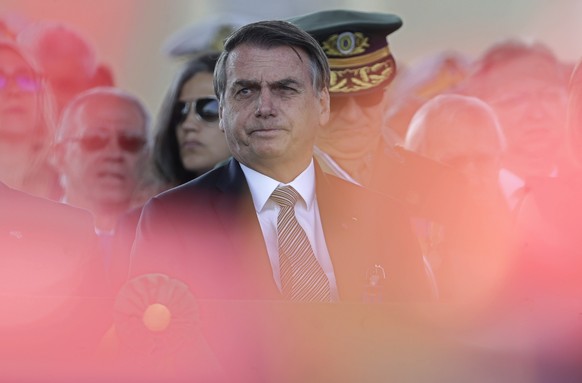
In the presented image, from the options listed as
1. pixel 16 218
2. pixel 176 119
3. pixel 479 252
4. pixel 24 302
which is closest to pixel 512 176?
pixel 479 252

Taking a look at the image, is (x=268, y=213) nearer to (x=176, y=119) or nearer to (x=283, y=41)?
(x=283, y=41)

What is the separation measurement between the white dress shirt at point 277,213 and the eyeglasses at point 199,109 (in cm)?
83

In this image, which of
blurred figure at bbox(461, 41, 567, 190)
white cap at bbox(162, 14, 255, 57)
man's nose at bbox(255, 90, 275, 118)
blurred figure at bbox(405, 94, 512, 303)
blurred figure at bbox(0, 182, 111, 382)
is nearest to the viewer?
blurred figure at bbox(0, 182, 111, 382)

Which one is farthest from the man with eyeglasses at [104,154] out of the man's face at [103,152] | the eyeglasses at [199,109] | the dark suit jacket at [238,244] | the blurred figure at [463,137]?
the blurred figure at [463,137]

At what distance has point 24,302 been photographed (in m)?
1.59

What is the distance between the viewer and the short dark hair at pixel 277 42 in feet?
5.97

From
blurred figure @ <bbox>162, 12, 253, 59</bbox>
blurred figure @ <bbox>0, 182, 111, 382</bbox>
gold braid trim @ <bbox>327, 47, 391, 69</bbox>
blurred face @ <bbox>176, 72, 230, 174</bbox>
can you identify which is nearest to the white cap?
blurred figure @ <bbox>162, 12, 253, 59</bbox>

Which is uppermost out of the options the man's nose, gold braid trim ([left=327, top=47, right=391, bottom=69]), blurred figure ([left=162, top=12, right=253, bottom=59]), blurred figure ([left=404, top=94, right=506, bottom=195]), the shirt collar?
blurred figure ([left=162, top=12, right=253, bottom=59])

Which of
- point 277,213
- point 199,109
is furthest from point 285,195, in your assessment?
point 199,109

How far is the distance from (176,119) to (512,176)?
100 centimetres

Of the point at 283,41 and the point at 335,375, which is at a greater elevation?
the point at 283,41

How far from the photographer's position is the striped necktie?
1.83m

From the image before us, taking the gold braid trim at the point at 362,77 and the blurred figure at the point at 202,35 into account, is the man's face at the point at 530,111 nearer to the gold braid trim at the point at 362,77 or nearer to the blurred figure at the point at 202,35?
the gold braid trim at the point at 362,77

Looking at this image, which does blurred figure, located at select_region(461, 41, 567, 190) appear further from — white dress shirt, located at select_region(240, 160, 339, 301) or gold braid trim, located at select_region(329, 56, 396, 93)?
white dress shirt, located at select_region(240, 160, 339, 301)
